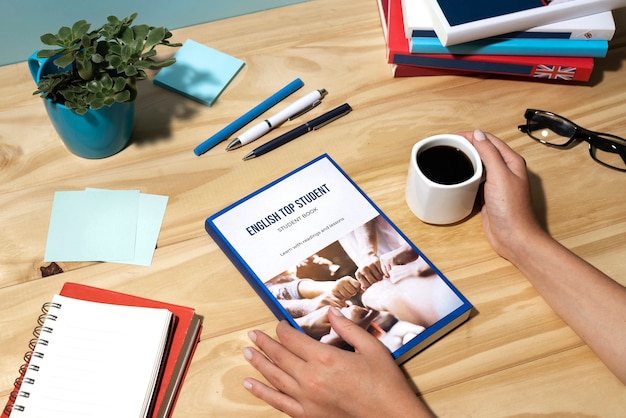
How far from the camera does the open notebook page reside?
0.77 m

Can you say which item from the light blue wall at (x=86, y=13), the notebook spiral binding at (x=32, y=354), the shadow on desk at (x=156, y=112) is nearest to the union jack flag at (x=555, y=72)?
the light blue wall at (x=86, y=13)

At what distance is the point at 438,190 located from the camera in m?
0.87

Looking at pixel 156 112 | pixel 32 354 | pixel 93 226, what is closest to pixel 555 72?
pixel 156 112

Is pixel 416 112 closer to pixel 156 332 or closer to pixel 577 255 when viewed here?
pixel 577 255

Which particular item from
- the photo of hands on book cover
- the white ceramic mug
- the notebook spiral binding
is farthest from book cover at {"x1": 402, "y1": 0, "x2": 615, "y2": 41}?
the notebook spiral binding

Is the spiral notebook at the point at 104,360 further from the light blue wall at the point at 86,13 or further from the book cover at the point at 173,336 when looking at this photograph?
the light blue wall at the point at 86,13

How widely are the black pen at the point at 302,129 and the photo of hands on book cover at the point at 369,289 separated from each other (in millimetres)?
209

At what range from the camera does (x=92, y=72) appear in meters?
0.91

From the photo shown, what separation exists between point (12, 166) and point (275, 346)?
0.52 meters

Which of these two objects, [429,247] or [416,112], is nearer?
[429,247]

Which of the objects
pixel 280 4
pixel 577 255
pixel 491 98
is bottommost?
pixel 577 255

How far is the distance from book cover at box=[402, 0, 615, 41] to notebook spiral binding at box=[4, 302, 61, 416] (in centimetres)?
68

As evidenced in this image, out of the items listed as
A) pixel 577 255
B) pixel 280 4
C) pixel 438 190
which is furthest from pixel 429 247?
pixel 280 4

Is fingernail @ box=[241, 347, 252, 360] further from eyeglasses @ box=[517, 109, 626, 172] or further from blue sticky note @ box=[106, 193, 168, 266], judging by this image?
eyeglasses @ box=[517, 109, 626, 172]
